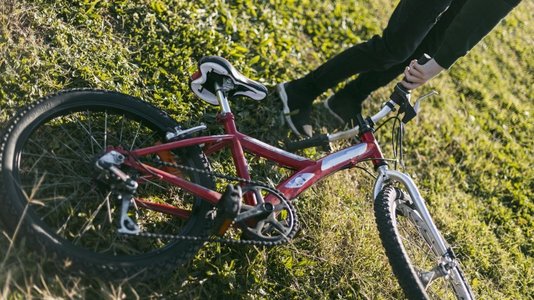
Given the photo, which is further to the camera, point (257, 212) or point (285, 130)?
point (285, 130)

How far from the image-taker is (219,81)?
3.55 meters

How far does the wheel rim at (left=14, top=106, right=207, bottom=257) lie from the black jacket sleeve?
61.1 inches

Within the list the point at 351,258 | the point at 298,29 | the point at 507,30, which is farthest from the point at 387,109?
the point at 507,30

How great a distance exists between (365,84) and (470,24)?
4.04ft

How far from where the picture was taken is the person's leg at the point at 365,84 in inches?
163

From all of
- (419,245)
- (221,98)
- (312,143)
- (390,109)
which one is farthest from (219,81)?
(419,245)

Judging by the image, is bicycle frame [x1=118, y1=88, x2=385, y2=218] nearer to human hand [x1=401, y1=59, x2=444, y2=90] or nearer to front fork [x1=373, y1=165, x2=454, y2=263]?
front fork [x1=373, y1=165, x2=454, y2=263]

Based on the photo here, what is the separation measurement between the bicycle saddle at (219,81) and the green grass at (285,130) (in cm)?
43

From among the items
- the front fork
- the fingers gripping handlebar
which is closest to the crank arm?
the front fork

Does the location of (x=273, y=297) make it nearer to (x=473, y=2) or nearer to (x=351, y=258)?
(x=351, y=258)

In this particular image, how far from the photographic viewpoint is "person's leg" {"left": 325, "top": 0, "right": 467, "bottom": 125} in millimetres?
4145

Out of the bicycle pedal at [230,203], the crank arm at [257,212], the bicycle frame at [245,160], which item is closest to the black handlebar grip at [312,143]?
the bicycle frame at [245,160]

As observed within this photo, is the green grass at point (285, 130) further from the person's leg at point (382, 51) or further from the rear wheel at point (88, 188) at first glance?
the person's leg at point (382, 51)

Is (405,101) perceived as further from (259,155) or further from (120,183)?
(120,183)
